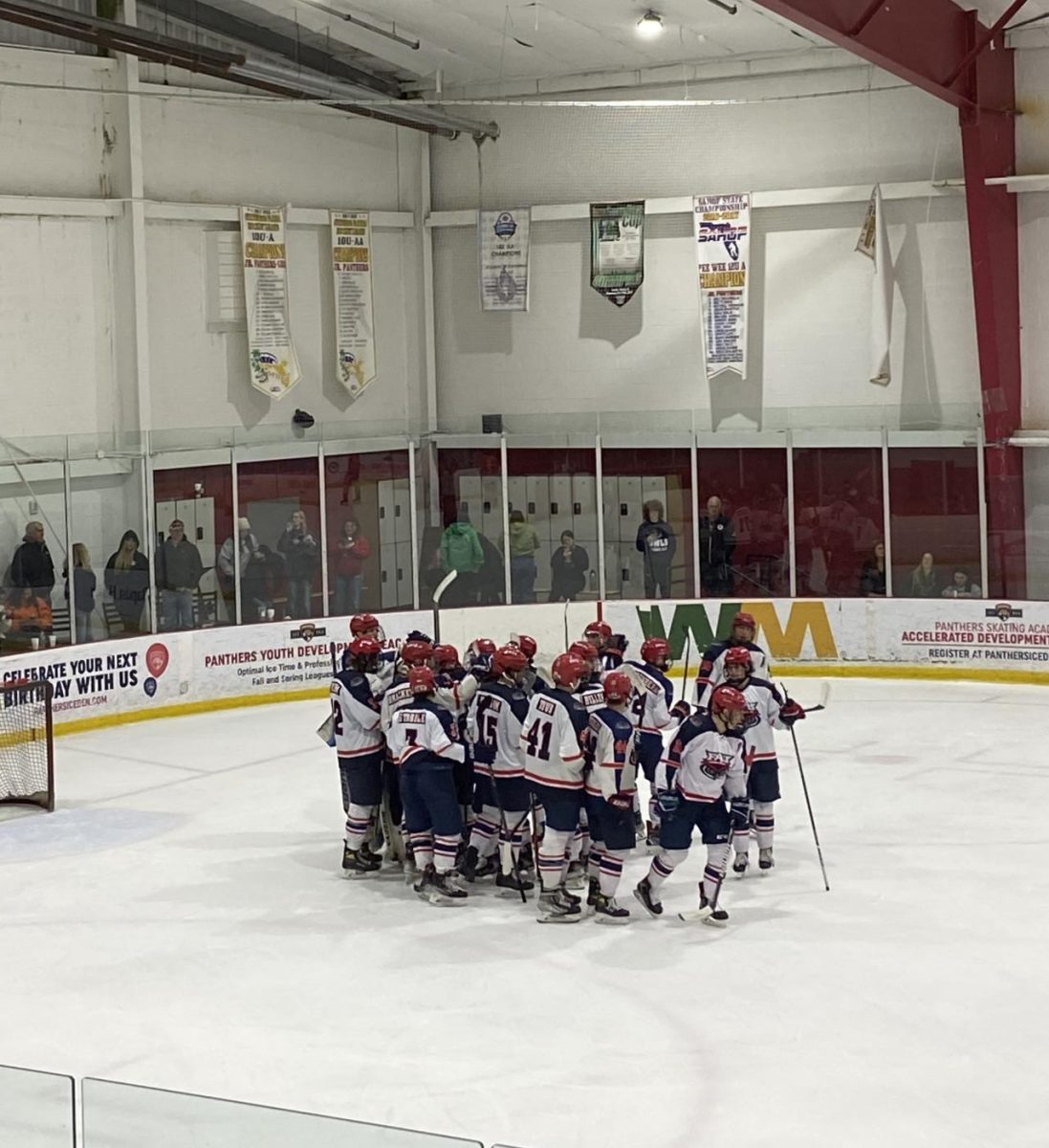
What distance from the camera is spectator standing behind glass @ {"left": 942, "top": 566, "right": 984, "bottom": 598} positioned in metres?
15.5

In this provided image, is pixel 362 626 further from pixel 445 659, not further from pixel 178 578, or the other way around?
pixel 178 578

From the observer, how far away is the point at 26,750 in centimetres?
1160

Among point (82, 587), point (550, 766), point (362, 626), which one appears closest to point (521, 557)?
point (82, 587)

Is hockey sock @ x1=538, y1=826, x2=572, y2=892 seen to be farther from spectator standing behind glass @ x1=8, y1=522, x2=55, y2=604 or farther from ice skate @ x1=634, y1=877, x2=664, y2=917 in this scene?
spectator standing behind glass @ x1=8, y1=522, x2=55, y2=604

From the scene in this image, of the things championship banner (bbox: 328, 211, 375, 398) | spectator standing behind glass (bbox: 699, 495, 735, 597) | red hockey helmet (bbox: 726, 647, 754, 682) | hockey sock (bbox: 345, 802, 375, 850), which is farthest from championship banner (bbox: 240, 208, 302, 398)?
red hockey helmet (bbox: 726, 647, 754, 682)

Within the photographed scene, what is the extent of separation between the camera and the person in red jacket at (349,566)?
621 inches

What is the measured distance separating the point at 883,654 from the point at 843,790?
4.68 m

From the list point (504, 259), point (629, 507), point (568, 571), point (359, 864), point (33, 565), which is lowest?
point (359, 864)

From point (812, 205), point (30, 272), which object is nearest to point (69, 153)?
point (30, 272)

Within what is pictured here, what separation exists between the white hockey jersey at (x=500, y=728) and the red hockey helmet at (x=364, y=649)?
85cm

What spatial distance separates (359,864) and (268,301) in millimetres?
10334

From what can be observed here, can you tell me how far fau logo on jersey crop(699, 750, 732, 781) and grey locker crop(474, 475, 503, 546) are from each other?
28.0 ft

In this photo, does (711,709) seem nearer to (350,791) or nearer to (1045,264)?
(350,791)

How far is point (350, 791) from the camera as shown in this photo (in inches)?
365
